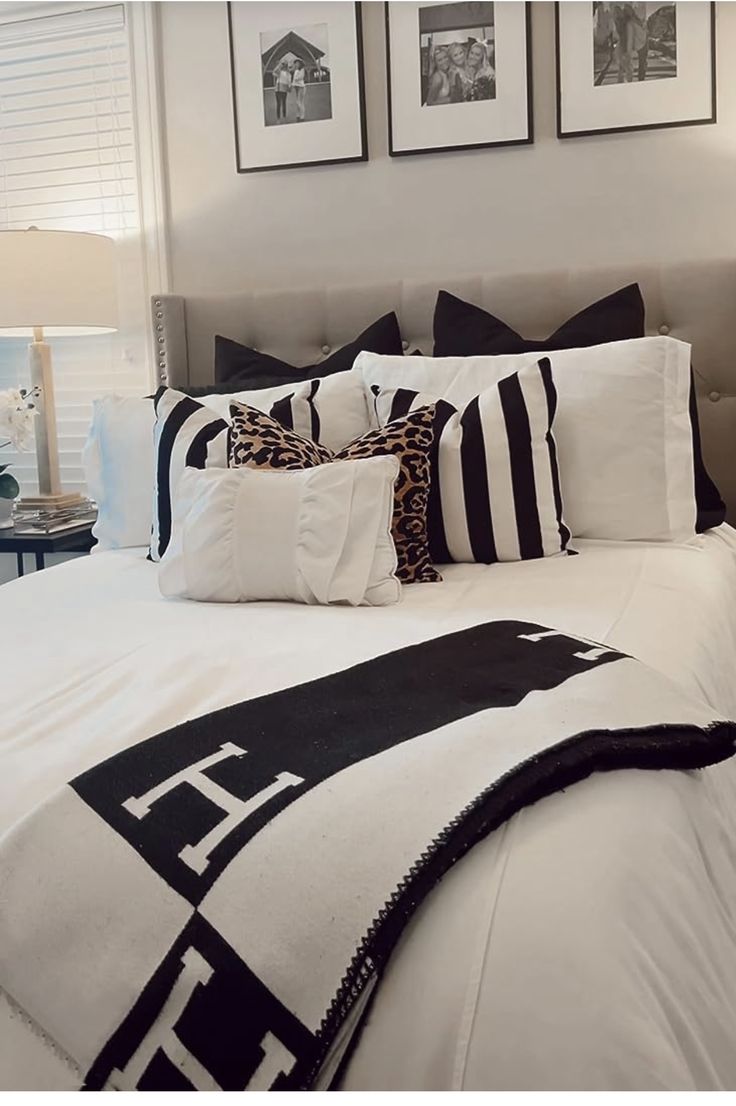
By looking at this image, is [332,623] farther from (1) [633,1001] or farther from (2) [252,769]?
(1) [633,1001]

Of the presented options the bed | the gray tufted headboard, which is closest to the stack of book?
the gray tufted headboard

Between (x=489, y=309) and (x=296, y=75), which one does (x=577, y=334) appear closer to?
(x=489, y=309)

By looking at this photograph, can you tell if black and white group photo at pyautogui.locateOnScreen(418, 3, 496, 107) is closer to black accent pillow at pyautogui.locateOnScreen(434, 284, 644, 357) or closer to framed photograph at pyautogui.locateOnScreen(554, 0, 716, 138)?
framed photograph at pyautogui.locateOnScreen(554, 0, 716, 138)

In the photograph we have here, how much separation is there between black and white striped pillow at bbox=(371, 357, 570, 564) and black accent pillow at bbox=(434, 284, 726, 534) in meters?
0.38

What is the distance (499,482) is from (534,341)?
0.64 m

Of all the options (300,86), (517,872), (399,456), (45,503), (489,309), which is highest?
(300,86)

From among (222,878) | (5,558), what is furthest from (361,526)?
(5,558)

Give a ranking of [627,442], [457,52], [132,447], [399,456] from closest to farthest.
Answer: [399,456] → [627,442] → [132,447] → [457,52]

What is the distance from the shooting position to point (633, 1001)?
75 centimetres

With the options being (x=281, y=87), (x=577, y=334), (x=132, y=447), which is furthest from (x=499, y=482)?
(x=281, y=87)

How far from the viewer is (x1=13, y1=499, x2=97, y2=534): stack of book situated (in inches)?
107

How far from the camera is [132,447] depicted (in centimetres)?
230

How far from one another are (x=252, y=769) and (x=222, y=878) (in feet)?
0.45

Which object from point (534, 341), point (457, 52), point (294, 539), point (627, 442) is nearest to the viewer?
point (294, 539)
